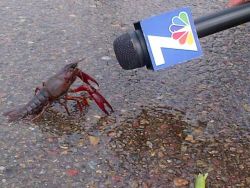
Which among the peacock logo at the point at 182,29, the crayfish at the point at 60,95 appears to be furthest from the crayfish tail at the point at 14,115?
the peacock logo at the point at 182,29

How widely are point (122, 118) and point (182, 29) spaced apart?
923 millimetres

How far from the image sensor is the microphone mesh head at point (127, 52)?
254 cm

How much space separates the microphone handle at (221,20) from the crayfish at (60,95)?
898 mm

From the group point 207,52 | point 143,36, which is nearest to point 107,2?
point 207,52

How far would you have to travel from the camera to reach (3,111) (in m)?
3.24

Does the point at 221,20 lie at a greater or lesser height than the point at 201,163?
greater

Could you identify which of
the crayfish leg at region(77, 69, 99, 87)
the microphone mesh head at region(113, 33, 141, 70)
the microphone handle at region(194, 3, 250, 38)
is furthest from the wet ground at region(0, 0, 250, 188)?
the microphone handle at region(194, 3, 250, 38)

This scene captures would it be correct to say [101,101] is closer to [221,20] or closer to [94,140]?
[94,140]

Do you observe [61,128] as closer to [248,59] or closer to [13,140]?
[13,140]

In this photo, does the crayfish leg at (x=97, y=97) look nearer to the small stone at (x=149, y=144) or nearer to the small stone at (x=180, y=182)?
the small stone at (x=149, y=144)

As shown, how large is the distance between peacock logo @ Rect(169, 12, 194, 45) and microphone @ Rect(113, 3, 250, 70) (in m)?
0.08

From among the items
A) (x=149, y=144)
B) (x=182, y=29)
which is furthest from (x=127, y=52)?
(x=149, y=144)

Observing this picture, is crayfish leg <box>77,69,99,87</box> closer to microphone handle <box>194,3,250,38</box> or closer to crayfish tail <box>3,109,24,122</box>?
crayfish tail <box>3,109,24,122</box>

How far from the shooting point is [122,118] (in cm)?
321
